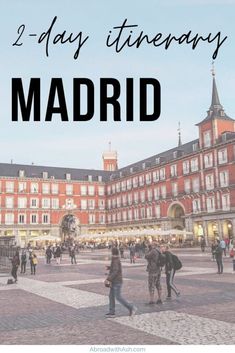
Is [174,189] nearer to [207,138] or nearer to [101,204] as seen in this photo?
[207,138]

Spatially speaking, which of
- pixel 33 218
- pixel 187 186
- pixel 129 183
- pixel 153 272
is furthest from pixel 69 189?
pixel 153 272

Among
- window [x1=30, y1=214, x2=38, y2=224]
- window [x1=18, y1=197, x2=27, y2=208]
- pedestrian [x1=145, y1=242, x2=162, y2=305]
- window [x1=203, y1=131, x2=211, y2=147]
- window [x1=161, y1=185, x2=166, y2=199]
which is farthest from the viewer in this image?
window [x1=30, y1=214, x2=38, y2=224]

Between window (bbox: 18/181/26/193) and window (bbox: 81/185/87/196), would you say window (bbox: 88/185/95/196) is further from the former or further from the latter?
window (bbox: 18/181/26/193)

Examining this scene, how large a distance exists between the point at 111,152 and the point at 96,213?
25860 millimetres

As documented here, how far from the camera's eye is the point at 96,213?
75250 millimetres

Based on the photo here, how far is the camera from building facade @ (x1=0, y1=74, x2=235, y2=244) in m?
48.0

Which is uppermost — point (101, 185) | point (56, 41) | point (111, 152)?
point (111, 152)

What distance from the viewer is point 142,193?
212ft

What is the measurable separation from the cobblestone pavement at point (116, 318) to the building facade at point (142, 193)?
109 feet

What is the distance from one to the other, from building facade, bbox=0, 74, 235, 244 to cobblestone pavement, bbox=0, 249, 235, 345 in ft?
109

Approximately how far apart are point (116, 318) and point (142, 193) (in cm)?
5577

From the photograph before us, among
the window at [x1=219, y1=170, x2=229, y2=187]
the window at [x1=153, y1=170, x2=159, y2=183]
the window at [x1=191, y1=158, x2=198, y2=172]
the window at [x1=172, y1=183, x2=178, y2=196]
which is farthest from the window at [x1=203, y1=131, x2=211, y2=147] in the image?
the window at [x1=153, y1=170, x2=159, y2=183]
